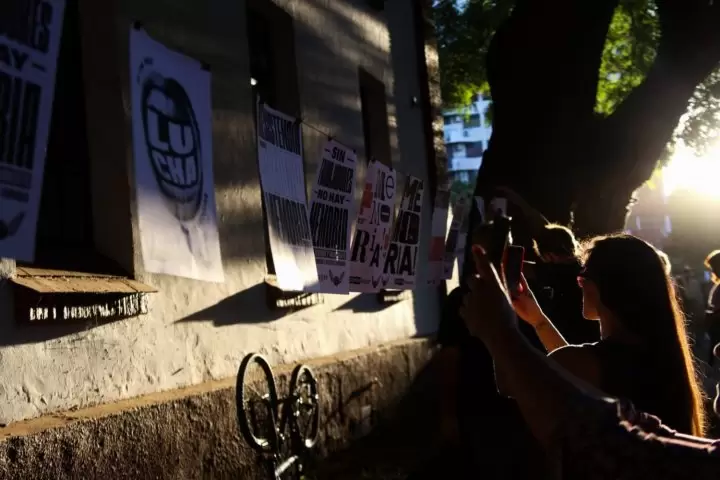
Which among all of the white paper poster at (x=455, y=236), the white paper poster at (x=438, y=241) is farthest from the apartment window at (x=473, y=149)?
the white paper poster at (x=438, y=241)

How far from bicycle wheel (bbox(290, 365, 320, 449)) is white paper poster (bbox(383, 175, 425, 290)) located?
1.59 m

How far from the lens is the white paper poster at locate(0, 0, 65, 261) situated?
3.33 m

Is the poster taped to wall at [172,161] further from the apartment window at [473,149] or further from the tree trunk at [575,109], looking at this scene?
the apartment window at [473,149]

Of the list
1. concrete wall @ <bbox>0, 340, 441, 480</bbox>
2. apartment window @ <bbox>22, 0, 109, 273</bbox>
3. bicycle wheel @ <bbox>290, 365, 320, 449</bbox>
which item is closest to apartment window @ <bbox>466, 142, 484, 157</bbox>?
concrete wall @ <bbox>0, 340, 441, 480</bbox>

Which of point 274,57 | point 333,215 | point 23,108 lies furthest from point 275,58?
point 23,108

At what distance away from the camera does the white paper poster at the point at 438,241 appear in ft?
32.3

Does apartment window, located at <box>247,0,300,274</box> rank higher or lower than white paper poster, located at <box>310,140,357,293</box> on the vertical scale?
higher

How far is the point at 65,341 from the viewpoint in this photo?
4766 millimetres

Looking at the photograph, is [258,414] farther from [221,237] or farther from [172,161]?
[221,237]

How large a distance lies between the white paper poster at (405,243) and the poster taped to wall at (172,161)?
2.81 metres

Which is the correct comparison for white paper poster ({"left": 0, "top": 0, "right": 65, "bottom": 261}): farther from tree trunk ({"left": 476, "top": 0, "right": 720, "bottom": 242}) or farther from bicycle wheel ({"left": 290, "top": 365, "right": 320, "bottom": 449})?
tree trunk ({"left": 476, "top": 0, "right": 720, "bottom": 242})

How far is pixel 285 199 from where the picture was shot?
5.16 m

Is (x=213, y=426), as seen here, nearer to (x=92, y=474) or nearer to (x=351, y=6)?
(x=92, y=474)

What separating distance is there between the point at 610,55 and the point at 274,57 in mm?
14197
